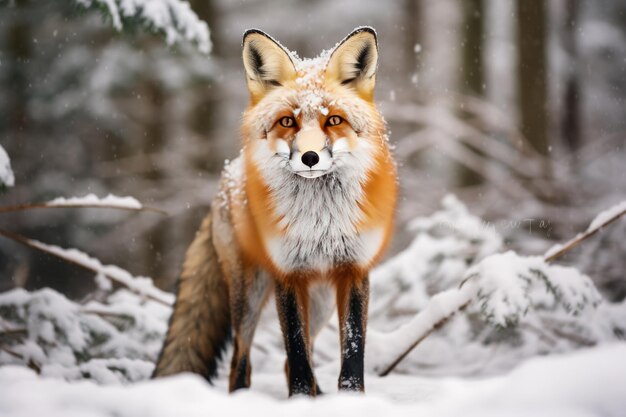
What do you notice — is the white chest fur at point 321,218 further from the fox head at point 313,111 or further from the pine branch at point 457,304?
the pine branch at point 457,304

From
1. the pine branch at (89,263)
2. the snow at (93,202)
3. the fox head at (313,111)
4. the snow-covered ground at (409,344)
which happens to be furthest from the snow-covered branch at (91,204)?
the fox head at (313,111)

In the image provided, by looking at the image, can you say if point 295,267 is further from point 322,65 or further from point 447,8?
point 447,8

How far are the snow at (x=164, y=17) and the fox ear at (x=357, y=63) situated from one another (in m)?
1.18

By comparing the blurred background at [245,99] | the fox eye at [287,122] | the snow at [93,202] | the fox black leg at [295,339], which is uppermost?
the blurred background at [245,99]

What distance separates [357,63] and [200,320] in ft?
4.78

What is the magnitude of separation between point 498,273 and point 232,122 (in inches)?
218

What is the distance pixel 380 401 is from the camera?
1934 millimetres

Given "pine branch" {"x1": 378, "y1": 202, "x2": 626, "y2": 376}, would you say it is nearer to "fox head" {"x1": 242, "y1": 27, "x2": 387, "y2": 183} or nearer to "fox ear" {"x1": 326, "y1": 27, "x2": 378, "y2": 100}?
"fox head" {"x1": 242, "y1": 27, "x2": 387, "y2": 183}

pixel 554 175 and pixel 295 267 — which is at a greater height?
pixel 554 175

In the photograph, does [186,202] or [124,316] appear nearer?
[124,316]

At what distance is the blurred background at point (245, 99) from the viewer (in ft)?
17.3

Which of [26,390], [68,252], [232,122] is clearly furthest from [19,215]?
[26,390]

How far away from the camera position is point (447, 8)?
7695 millimetres

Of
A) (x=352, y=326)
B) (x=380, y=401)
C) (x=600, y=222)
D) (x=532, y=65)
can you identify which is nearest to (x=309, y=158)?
(x=352, y=326)
